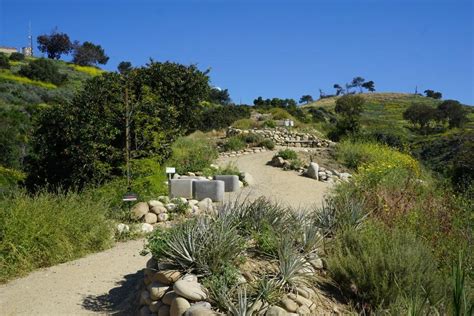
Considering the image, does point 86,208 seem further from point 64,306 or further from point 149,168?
point 149,168

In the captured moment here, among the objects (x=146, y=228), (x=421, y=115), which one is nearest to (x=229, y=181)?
(x=146, y=228)

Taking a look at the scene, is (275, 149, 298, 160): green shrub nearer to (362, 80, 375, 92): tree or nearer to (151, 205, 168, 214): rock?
(151, 205, 168, 214): rock

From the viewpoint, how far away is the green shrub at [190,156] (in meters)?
14.1

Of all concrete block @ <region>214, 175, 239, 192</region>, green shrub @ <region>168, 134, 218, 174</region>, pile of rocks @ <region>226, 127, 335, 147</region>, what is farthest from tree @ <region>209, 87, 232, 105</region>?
concrete block @ <region>214, 175, 239, 192</region>

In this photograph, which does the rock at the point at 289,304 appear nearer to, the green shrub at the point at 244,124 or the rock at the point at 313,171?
the rock at the point at 313,171

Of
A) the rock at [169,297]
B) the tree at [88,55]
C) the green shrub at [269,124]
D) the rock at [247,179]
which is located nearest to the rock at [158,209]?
the rock at [169,297]

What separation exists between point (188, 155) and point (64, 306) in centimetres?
1052

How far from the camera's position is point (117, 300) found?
17.8 ft

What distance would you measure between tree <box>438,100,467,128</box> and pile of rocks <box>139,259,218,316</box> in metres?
40.9

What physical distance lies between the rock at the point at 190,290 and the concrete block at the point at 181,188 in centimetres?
635

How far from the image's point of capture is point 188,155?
1558cm

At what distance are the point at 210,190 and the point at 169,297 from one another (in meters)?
6.32

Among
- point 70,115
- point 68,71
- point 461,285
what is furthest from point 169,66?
point 68,71

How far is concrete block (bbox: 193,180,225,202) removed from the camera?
1088 cm
